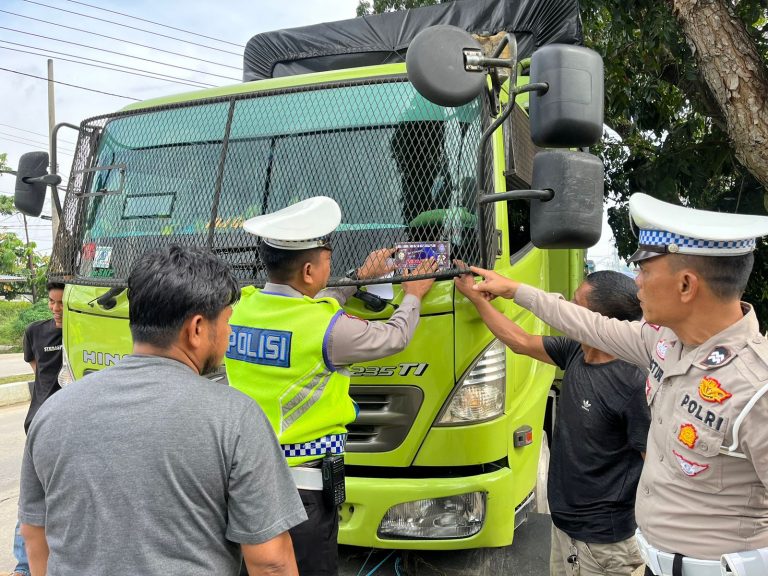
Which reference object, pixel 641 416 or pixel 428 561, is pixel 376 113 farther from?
pixel 428 561

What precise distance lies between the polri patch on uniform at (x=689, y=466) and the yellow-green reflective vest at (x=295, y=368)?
1.00 meters

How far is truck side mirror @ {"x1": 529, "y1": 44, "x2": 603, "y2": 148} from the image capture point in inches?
88.0

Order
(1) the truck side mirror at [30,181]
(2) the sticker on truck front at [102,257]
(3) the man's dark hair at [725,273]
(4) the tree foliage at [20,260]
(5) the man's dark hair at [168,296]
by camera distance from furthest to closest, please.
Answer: (4) the tree foliage at [20,260] → (1) the truck side mirror at [30,181] → (2) the sticker on truck front at [102,257] → (3) the man's dark hair at [725,273] → (5) the man's dark hair at [168,296]

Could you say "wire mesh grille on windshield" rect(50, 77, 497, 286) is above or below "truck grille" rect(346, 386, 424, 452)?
above

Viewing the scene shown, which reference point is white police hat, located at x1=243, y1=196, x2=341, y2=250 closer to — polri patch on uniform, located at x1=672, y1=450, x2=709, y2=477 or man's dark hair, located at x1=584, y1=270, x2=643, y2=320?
man's dark hair, located at x1=584, y1=270, x2=643, y2=320

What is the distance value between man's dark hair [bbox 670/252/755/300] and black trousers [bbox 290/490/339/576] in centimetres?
132

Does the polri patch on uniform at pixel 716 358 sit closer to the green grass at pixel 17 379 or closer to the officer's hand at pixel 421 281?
the officer's hand at pixel 421 281

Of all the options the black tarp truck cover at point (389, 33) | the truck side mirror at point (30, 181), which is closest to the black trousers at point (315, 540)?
the truck side mirror at point (30, 181)

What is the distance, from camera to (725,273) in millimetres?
1660

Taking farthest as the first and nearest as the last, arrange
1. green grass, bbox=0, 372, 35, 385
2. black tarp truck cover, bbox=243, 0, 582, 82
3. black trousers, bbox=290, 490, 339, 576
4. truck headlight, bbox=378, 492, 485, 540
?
1. green grass, bbox=0, 372, 35, 385
2. black tarp truck cover, bbox=243, 0, 582, 82
3. truck headlight, bbox=378, 492, 485, 540
4. black trousers, bbox=290, 490, 339, 576

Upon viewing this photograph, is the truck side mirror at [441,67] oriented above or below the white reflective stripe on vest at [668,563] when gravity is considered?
above

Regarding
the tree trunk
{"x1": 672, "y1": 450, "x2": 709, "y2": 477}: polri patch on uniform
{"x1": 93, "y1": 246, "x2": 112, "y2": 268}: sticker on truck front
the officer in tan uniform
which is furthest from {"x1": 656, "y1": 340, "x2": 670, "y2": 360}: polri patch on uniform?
the tree trunk

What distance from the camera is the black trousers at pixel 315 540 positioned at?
201cm

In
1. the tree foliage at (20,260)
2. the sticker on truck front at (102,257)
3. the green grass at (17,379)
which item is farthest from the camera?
the tree foliage at (20,260)
